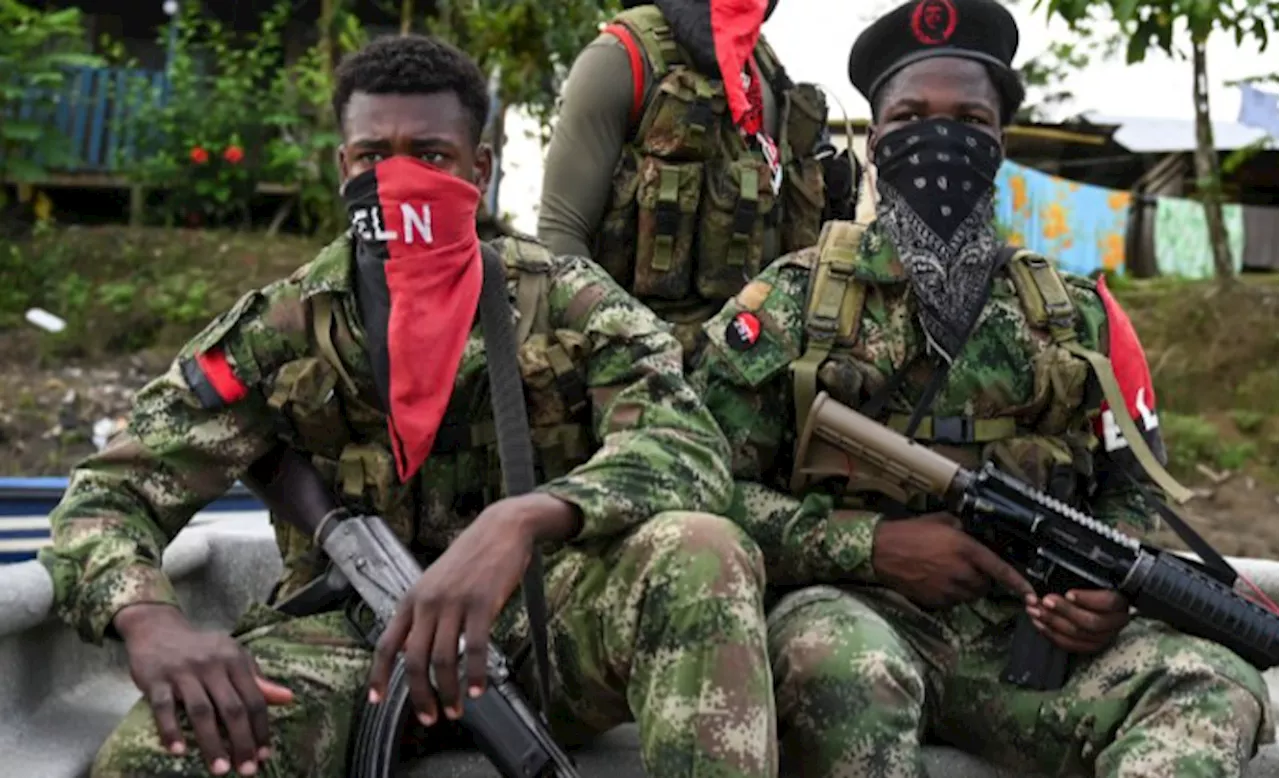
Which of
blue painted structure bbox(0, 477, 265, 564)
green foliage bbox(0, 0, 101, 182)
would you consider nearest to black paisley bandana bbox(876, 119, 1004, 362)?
blue painted structure bbox(0, 477, 265, 564)

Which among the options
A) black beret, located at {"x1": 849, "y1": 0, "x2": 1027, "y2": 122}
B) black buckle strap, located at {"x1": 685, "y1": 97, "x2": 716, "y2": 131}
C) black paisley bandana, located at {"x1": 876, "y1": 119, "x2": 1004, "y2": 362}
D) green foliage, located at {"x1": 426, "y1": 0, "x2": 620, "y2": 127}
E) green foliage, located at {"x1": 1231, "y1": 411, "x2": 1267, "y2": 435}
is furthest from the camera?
green foliage, located at {"x1": 426, "y1": 0, "x2": 620, "y2": 127}

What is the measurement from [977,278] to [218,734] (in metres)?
1.56

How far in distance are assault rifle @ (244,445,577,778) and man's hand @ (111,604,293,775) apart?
0.60 feet

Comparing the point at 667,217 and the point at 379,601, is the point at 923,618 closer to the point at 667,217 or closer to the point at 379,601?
the point at 379,601

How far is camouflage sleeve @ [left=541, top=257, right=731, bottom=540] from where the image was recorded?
8.08 ft

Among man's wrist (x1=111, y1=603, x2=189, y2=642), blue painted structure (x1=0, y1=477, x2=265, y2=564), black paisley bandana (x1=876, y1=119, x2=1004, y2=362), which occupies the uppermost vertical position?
black paisley bandana (x1=876, y1=119, x2=1004, y2=362)

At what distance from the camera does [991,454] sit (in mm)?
2992

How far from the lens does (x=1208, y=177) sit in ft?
38.2

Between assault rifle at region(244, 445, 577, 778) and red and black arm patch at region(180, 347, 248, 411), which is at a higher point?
red and black arm patch at region(180, 347, 248, 411)

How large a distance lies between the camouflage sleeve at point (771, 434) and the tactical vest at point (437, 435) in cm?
30

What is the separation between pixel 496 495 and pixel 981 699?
89cm

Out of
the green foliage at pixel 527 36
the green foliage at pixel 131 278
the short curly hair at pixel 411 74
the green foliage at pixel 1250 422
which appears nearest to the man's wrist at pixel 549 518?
the short curly hair at pixel 411 74

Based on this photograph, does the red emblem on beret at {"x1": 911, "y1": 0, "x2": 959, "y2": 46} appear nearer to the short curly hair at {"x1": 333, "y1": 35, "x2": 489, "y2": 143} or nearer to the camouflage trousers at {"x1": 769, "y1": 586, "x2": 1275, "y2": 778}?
the short curly hair at {"x1": 333, "y1": 35, "x2": 489, "y2": 143}

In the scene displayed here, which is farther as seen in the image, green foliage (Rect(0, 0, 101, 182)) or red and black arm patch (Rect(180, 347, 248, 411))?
green foliage (Rect(0, 0, 101, 182))
